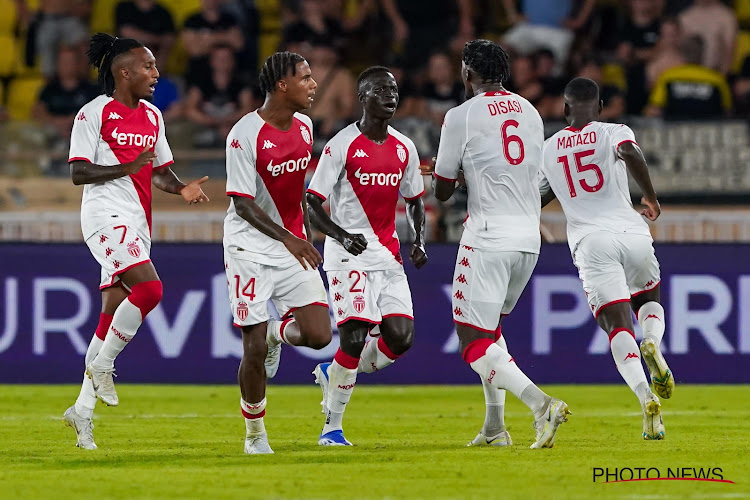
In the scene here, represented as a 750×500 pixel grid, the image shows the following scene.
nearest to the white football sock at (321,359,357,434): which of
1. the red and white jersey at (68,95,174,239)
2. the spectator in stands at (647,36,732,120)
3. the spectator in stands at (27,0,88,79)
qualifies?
the red and white jersey at (68,95,174,239)

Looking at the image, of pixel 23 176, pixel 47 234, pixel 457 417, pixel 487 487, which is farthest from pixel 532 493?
pixel 23 176

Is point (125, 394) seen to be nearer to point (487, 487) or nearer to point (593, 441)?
point (593, 441)

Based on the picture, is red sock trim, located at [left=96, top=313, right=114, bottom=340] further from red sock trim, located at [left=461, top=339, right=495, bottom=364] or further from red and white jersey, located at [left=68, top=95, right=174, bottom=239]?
red sock trim, located at [left=461, top=339, right=495, bottom=364]

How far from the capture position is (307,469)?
739 cm

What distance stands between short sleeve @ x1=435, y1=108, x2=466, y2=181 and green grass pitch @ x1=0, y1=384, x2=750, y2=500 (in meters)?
1.62

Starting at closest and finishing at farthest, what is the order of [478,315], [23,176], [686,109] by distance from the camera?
[478,315]
[23,176]
[686,109]

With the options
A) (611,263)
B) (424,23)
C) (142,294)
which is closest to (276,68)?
(142,294)

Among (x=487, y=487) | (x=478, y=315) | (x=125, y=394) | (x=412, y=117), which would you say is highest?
(x=412, y=117)

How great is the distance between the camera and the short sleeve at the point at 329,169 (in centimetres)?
861

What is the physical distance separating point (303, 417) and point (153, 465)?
3.12 metres

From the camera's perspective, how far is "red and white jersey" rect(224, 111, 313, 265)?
8055mm

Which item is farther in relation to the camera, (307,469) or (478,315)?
(478,315)

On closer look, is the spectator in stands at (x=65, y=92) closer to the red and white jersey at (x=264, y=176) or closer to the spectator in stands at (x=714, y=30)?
the spectator in stands at (x=714, y=30)

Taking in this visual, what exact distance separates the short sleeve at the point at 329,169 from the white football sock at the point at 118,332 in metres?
1.30
